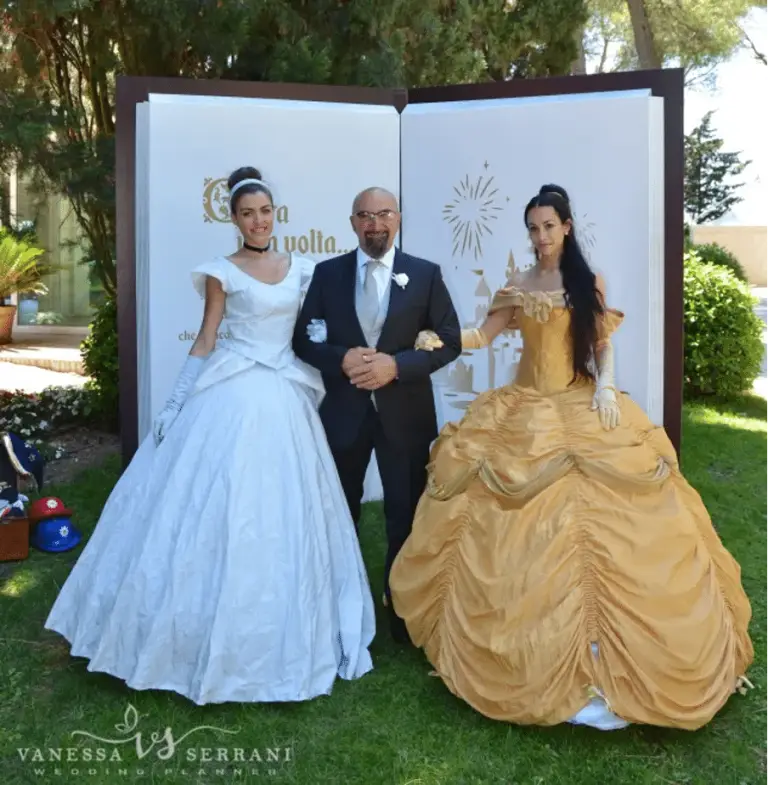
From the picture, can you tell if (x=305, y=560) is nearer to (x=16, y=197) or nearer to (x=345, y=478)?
(x=345, y=478)

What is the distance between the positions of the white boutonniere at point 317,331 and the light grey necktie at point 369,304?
0.50 ft

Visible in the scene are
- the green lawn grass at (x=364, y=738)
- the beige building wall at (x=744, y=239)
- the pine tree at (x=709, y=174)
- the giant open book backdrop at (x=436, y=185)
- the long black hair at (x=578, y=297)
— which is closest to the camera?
the green lawn grass at (x=364, y=738)

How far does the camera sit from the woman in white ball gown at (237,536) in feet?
9.90

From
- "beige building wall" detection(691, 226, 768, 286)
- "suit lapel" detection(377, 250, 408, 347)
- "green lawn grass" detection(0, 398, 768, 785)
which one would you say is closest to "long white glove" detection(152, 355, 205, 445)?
"suit lapel" detection(377, 250, 408, 347)

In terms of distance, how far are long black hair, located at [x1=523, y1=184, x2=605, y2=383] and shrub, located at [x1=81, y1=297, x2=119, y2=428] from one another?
17.0 ft

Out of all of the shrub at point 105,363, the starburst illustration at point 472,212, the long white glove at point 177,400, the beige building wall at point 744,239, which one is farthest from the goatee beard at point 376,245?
the beige building wall at point 744,239

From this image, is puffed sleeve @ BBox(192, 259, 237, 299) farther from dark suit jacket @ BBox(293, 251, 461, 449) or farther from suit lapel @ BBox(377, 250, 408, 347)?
suit lapel @ BBox(377, 250, 408, 347)

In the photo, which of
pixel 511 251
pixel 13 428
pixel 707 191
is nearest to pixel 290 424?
pixel 511 251

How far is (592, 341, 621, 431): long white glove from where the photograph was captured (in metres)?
3.12

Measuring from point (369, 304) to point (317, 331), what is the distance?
9.2 inches

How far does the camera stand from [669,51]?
14.4 m

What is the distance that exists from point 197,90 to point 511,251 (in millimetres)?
2113

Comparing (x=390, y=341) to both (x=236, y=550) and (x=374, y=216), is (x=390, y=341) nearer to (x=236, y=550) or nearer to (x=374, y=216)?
(x=374, y=216)

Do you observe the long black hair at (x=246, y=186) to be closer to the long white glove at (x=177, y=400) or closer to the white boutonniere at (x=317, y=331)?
the white boutonniere at (x=317, y=331)
